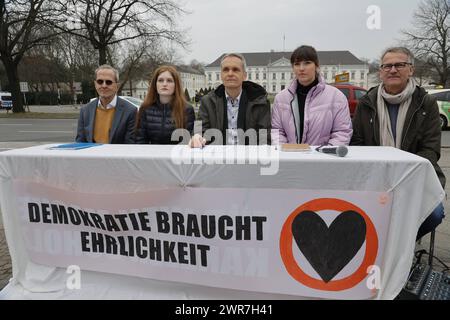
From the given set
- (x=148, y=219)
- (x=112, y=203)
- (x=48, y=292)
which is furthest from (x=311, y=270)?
(x=48, y=292)

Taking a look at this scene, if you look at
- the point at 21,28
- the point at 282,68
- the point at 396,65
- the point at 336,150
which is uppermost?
the point at 282,68

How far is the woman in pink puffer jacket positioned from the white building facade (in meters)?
90.0

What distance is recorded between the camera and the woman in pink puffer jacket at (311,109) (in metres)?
2.81

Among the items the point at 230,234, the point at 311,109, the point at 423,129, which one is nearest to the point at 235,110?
the point at 311,109

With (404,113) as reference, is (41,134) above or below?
below

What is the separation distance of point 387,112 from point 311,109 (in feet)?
1.91

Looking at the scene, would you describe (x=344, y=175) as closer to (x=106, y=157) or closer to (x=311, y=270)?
(x=311, y=270)

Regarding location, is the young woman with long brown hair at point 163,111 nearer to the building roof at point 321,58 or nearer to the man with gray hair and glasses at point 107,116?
the man with gray hair and glasses at point 107,116

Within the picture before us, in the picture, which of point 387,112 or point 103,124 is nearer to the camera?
point 387,112

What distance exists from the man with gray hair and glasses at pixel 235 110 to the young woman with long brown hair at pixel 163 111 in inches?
10.3

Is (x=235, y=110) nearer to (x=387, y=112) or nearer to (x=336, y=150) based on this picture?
(x=336, y=150)

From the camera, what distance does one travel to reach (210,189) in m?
2.21

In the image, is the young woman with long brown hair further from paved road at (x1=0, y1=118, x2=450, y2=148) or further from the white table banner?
paved road at (x1=0, y1=118, x2=450, y2=148)
